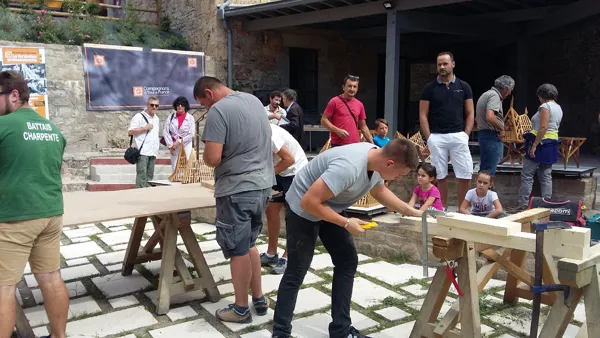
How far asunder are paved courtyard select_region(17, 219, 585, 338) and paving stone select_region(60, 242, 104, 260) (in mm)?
39

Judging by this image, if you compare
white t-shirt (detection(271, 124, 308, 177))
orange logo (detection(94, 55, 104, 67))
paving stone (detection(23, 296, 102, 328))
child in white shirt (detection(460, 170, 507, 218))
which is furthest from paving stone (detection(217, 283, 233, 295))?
orange logo (detection(94, 55, 104, 67))

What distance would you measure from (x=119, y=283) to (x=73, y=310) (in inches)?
23.6

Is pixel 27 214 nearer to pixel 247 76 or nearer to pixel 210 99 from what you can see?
pixel 210 99

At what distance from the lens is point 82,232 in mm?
6055

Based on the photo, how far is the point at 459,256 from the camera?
2.79 meters

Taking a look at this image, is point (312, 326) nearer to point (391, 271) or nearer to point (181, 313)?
point (181, 313)

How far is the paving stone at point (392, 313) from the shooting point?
360cm

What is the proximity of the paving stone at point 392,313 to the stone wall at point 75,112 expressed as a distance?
8.22m

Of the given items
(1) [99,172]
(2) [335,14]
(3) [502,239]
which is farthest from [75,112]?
(3) [502,239]

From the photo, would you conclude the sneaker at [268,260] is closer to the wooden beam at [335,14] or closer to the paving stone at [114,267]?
the paving stone at [114,267]

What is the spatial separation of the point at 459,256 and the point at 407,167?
60cm

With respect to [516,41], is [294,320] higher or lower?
lower

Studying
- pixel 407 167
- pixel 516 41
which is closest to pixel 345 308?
pixel 407 167

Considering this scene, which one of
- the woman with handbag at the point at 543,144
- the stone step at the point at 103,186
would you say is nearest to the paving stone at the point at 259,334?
the woman with handbag at the point at 543,144
